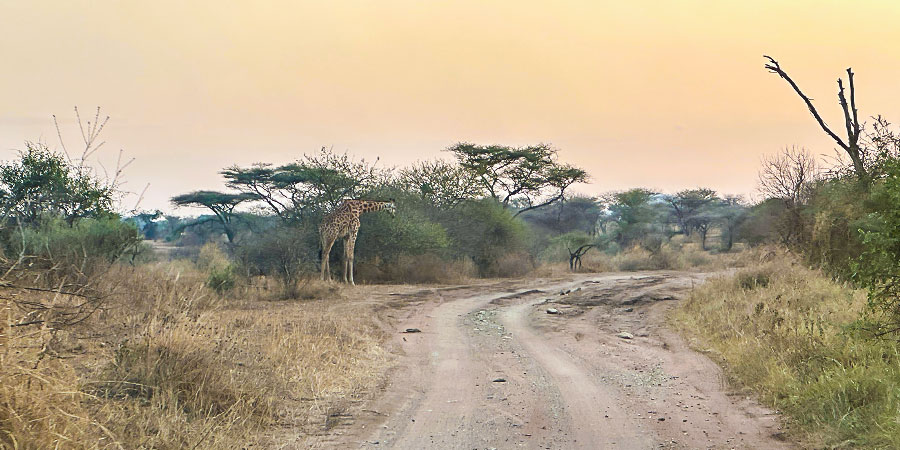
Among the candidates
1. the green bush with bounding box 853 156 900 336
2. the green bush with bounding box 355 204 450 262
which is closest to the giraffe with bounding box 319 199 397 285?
the green bush with bounding box 355 204 450 262

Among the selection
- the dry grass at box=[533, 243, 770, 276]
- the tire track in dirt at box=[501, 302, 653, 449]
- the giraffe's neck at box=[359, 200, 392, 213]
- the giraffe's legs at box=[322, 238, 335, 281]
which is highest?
the giraffe's neck at box=[359, 200, 392, 213]

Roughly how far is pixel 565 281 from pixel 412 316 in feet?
32.9

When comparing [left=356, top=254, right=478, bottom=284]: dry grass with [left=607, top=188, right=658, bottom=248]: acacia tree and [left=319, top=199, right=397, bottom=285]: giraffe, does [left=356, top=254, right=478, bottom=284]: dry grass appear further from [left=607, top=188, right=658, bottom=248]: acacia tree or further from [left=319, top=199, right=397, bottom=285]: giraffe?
[left=607, top=188, right=658, bottom=248]: acacia tree

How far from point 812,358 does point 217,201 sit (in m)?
25.4

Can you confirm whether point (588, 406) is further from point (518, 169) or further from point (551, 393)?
point (518, 169)

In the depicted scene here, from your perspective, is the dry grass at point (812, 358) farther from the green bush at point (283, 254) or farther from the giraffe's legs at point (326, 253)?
the giraffe's legs at point (326, 253)

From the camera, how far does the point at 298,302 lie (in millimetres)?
14648

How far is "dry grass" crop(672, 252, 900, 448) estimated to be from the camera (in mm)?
5656

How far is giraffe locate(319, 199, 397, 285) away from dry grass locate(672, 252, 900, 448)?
9.42 metres

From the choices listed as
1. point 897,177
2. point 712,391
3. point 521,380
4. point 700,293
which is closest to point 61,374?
point 521,380

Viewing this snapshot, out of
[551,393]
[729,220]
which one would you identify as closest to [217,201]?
[551,393]

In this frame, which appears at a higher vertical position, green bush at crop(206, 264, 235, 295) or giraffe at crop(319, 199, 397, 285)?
giraffe at crop(319, 199, 397, 285)

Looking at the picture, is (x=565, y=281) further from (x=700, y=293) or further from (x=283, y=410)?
(x=283, y=410)

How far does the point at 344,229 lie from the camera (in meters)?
19.0
